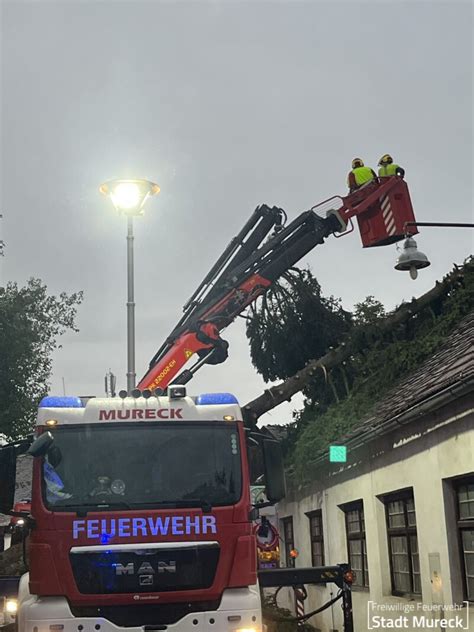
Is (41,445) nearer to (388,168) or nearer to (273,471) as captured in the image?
(273,471)

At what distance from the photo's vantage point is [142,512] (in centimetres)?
815

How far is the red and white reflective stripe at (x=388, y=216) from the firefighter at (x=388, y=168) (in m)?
0.69

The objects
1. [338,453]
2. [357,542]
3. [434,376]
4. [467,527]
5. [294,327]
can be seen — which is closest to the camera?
[467,527]

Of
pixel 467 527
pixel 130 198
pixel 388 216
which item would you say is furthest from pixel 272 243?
pixel 467 527

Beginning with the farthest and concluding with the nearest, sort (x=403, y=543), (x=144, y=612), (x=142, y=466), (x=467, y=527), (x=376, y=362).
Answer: (x=376, y=362) → (x=403, y=543) → (x=467, y=527) → (x=142, y=466) → (x=144, y=612)

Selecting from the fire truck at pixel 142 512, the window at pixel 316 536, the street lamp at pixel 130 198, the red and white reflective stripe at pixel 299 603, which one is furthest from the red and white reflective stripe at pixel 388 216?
the fire truck at pixel 142 512

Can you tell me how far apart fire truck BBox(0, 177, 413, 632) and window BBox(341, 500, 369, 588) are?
6.49 meters

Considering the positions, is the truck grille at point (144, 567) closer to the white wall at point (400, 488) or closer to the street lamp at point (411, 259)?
the white wall at point (400, 488)

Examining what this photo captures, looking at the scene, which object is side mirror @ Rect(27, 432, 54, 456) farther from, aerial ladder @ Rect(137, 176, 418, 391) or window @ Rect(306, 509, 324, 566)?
window @ Rect(306, 509, 324, 566)

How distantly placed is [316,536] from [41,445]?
11809 mm

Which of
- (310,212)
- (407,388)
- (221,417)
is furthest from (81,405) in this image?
(310,212)

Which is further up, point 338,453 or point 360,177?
point 360,177

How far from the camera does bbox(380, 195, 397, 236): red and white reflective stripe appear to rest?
631 inches

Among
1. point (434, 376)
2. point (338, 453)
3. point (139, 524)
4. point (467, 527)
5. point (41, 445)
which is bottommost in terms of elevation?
point (467, 527)
